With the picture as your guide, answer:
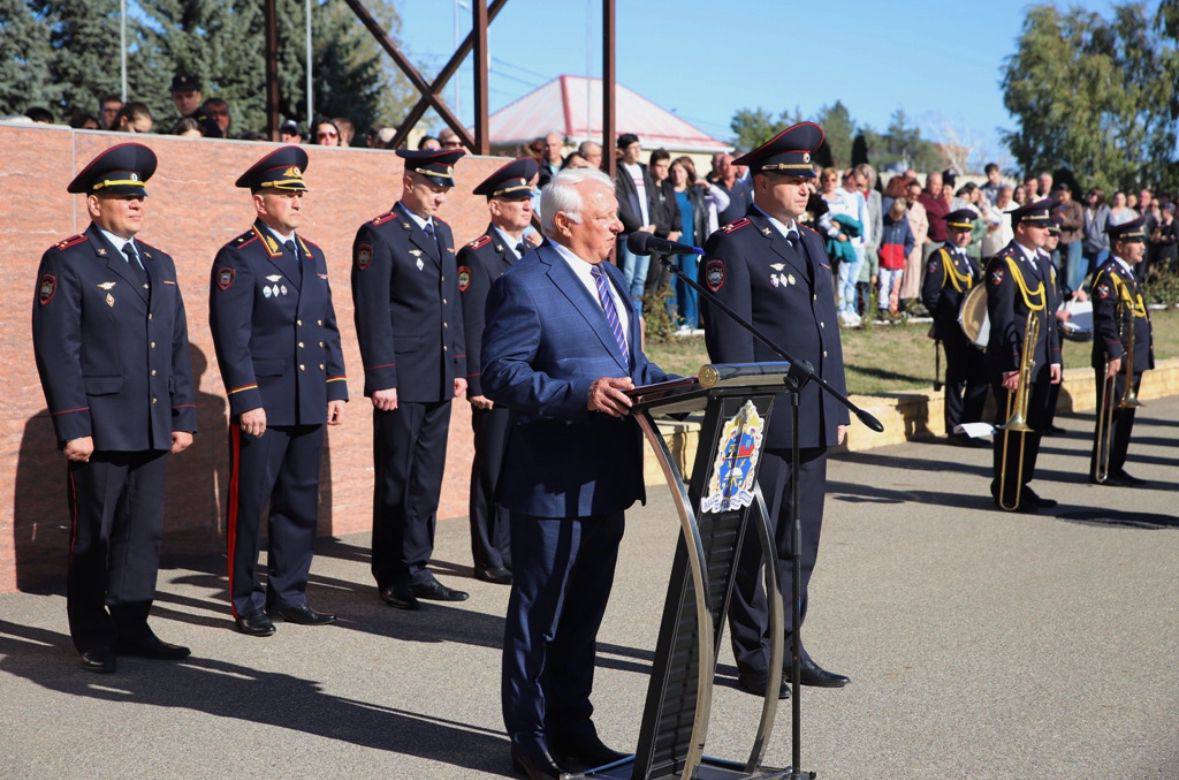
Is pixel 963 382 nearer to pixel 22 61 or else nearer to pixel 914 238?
pixel 914 238

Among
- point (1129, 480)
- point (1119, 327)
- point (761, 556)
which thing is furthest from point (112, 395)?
point (1129, 480)

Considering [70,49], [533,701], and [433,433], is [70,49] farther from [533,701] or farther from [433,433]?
[533,701]

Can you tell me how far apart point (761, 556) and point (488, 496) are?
240 centimetres

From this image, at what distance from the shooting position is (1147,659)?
6.09m

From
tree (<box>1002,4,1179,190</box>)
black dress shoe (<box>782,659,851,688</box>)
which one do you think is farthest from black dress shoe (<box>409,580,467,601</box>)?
tree (<box>1002,4,1179,190</box>)

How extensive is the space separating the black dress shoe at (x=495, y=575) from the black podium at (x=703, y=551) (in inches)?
121

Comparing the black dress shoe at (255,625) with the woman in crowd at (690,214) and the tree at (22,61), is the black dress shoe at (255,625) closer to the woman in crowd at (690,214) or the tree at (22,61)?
the woman in crowd at (690,214)

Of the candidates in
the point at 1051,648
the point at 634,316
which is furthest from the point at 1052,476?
the point at 634,316

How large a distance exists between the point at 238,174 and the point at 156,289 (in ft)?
6.39

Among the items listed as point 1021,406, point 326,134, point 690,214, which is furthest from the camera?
point 690,214

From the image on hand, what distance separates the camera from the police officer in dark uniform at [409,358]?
23.3 feet

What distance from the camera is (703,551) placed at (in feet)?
13.4

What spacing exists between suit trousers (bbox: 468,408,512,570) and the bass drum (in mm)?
5735

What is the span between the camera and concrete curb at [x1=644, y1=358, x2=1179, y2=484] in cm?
1063
